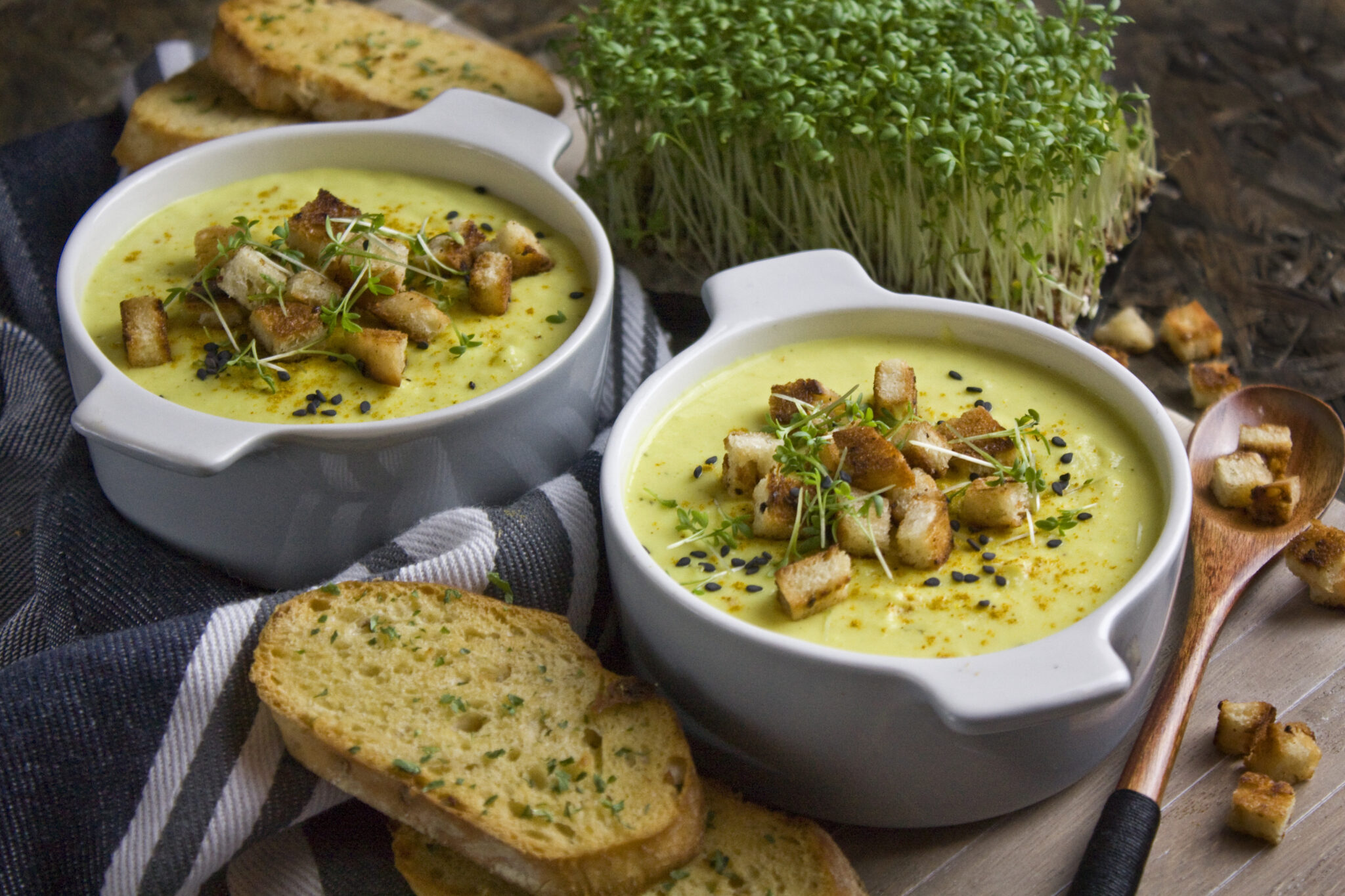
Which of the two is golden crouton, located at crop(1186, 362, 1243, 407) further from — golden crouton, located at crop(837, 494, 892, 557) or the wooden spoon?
golden crouton, located at crop(837, 494, 892, 557)

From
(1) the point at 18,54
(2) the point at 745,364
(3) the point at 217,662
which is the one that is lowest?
(1) the point at 18,54

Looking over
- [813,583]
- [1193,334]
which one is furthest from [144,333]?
[1193,334]

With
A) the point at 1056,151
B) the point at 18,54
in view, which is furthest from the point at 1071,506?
the point at 18,54

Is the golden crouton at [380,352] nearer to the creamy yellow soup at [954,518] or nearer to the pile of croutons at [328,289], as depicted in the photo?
the pile of croutons at [328,289]

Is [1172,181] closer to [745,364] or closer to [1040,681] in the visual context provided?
[745,364]

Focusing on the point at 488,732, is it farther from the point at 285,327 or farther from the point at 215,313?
the point at 215,313

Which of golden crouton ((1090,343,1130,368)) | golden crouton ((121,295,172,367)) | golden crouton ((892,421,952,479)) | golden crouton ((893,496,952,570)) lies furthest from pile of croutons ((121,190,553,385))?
golden crouton ((1090,343,1130,368))
